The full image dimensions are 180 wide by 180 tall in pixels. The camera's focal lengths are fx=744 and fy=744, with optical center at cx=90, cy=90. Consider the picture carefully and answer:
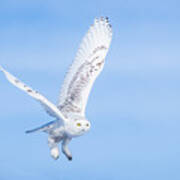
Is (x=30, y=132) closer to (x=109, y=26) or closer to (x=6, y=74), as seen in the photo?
A: (x=6, y=74)

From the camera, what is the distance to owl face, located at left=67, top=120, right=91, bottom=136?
19344 mm

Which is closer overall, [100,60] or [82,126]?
[82,126]

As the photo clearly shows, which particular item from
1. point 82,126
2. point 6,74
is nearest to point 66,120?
point 82,126

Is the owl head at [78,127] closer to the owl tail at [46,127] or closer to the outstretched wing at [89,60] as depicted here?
the owl tail at [46,127]

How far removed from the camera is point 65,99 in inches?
833

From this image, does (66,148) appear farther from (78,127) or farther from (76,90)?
(76,90)

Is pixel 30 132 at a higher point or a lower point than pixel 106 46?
lower

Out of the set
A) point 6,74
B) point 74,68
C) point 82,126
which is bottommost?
point 82,126

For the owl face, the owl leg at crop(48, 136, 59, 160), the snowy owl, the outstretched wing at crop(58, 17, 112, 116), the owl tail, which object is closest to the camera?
the owl face

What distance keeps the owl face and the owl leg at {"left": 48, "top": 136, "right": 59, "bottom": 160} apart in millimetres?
787

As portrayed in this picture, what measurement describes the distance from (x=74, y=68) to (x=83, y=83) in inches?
26.5

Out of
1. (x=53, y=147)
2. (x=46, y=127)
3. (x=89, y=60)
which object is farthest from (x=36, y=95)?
Result: (x=89, y=60)

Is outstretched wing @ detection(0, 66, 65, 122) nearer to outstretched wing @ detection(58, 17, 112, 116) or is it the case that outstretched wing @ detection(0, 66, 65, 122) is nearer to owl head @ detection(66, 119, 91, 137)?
owl head @ detection(66, 119, 91, 137)

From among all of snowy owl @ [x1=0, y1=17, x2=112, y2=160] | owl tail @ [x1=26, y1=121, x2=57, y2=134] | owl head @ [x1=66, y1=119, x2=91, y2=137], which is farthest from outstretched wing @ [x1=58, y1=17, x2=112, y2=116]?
owl head @ [x1=66, y1=119, x2=91, y2=137]
